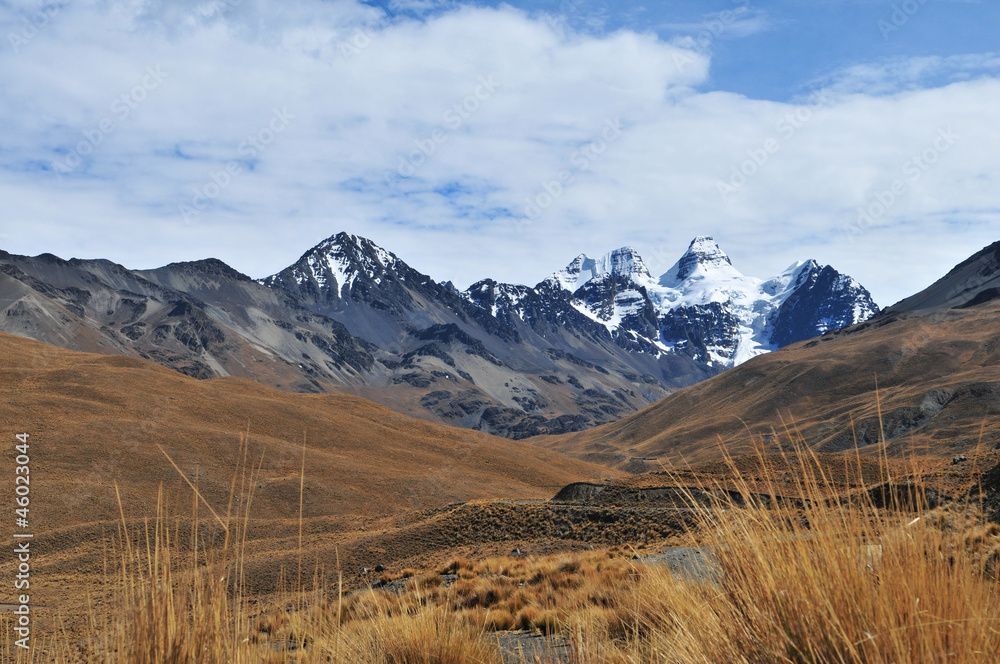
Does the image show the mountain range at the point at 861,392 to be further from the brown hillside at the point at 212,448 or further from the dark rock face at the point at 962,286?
the brown hillside at the point at 212,448

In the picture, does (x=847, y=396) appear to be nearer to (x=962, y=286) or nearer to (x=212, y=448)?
(x=962, y=286)

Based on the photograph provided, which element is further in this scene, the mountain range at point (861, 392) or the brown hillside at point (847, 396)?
the brown hillside at point (847, 396)

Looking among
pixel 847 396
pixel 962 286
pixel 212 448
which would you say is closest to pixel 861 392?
pixel 847 396

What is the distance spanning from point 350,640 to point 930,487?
18683 mm

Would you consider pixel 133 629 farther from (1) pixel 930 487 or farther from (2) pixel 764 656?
(1) pixel 930 487

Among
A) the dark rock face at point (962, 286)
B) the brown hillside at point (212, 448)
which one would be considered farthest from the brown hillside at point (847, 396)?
the brown hillside at point (212, 448)

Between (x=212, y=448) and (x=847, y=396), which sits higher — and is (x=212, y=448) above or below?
above

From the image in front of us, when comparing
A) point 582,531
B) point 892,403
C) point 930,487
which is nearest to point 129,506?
point 582,531

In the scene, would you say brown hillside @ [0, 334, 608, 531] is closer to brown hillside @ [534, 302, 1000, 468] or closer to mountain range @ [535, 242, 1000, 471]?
brown hillside @ [534, 302, 1000, 468]

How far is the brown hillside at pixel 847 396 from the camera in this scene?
77.4m

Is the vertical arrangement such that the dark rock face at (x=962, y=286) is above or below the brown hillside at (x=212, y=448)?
above

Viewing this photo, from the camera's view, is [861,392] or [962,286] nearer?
[861,392]

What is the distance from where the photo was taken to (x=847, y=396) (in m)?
104

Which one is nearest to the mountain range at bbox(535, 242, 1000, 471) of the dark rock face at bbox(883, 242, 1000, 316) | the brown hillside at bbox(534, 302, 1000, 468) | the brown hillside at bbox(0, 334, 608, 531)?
the brown hillside at bbox(534, 302, 1000, 468)
